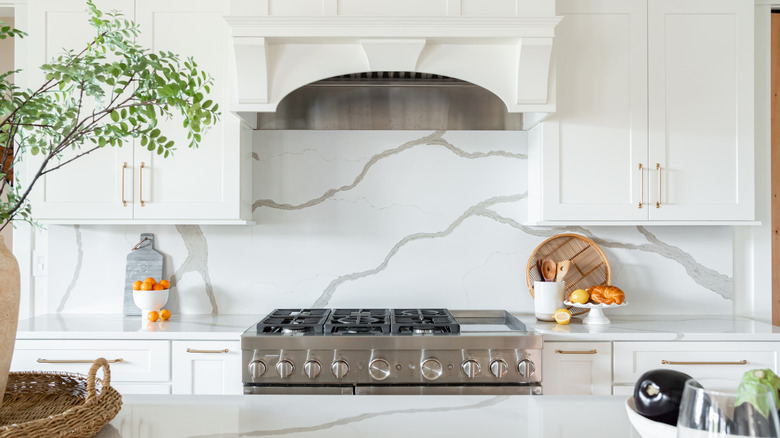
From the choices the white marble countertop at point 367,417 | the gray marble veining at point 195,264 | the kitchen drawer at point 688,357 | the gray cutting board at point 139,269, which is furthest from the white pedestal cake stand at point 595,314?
the gray cutting board at point 139,269

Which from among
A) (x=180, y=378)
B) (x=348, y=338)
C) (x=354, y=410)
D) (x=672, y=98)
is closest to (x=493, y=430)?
(x=354, y=410)

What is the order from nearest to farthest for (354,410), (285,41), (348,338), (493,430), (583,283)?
(493,430) < (354,410) < (348,338) < (285,41) < (583,283)

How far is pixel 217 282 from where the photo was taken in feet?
9.81

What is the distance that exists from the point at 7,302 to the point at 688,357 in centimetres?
242

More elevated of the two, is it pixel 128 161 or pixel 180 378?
pixel 128 161

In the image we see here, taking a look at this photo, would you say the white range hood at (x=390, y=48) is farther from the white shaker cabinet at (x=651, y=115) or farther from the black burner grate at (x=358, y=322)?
the black burner grate at (x=358, y=322)

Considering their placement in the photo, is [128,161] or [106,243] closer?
[128,161]

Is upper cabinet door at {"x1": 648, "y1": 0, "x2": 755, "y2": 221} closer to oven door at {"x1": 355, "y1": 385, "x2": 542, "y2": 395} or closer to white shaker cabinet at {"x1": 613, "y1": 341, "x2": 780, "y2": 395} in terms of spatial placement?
white shaker cabinet at {"x1": 613, "y1": 341, "x2": 780, "y2": 395}

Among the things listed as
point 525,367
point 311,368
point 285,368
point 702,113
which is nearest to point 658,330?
point 525,367

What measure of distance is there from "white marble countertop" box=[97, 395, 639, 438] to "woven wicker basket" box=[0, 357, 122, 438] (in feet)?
0.27

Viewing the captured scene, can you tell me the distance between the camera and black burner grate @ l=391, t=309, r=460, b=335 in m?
2.41

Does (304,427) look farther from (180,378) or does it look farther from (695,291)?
(695,291)

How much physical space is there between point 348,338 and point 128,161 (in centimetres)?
128

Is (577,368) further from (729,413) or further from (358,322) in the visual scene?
(729,413)
